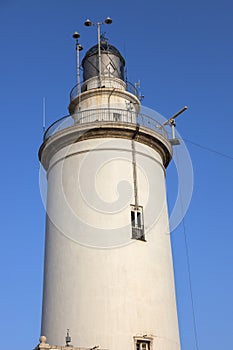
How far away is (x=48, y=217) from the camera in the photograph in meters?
18.2

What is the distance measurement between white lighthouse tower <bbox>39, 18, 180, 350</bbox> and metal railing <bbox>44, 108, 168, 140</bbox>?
39 mm

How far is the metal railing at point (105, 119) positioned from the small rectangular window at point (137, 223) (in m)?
3.30

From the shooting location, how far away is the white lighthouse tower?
51.0 feet

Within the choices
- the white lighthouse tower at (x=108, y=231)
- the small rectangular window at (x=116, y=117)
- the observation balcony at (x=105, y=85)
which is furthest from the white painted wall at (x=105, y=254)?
the observation balcony at (x=105, y=85)

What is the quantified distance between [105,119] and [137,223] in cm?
428

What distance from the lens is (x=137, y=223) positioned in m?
17.2

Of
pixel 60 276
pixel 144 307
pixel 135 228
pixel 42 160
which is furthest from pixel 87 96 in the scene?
pixel 144 307

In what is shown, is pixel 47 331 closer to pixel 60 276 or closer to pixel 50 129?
pixel 60 276

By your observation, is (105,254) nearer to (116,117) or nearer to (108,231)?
(108,231)

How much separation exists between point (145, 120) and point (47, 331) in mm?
8182

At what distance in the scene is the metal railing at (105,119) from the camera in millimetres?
18953

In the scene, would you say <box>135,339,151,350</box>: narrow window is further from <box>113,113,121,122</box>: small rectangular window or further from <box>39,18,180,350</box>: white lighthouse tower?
<box>113,113,121,122</box>: small rectangular window

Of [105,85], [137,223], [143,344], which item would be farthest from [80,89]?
[143,344]

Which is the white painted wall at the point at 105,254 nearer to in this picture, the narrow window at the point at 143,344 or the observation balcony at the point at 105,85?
the narrow window at the point at 143,344
